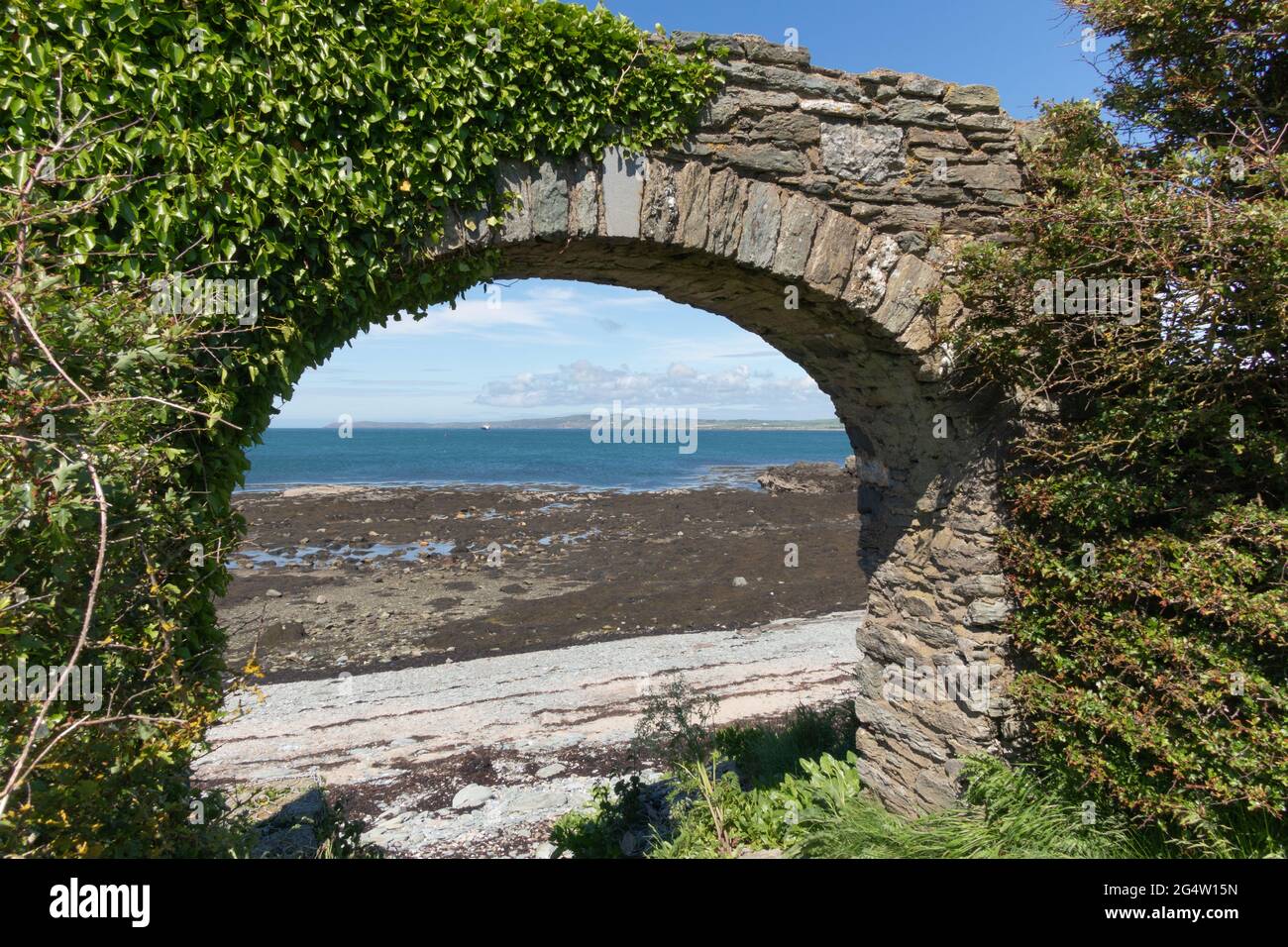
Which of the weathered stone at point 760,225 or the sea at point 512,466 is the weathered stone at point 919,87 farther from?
the sea at point 512,466

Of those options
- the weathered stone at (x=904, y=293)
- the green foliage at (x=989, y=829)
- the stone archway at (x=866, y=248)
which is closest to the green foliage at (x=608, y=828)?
the green foliage at (x=989, y=829)

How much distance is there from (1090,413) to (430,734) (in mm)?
7410

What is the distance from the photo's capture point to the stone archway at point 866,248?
12.3 feet

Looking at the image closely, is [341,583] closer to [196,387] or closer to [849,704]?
[849,704]

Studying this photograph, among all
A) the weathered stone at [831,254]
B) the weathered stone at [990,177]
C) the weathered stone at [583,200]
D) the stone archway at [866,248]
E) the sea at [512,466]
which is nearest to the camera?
the weathered stone at [583,200]

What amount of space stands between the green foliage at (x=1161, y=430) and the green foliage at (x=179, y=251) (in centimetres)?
244

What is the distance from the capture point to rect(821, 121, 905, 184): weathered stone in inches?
158

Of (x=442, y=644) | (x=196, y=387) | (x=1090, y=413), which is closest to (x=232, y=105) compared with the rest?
(x=196, y=387)

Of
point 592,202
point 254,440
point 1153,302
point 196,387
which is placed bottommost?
point 254,440

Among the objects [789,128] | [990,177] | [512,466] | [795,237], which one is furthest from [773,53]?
[512,466]

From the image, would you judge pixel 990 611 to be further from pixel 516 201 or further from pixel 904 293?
pixel 516 201

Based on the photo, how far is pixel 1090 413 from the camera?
13.4 ft

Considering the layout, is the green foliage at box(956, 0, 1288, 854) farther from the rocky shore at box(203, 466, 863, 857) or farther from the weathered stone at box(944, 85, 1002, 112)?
the rocky shore at box(203, 466, 863, 857)

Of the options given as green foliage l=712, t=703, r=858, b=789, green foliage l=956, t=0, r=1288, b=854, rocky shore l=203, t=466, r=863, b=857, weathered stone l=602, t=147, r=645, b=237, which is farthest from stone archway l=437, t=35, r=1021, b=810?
rocky shore l=203, t=466, r=863, b=857
